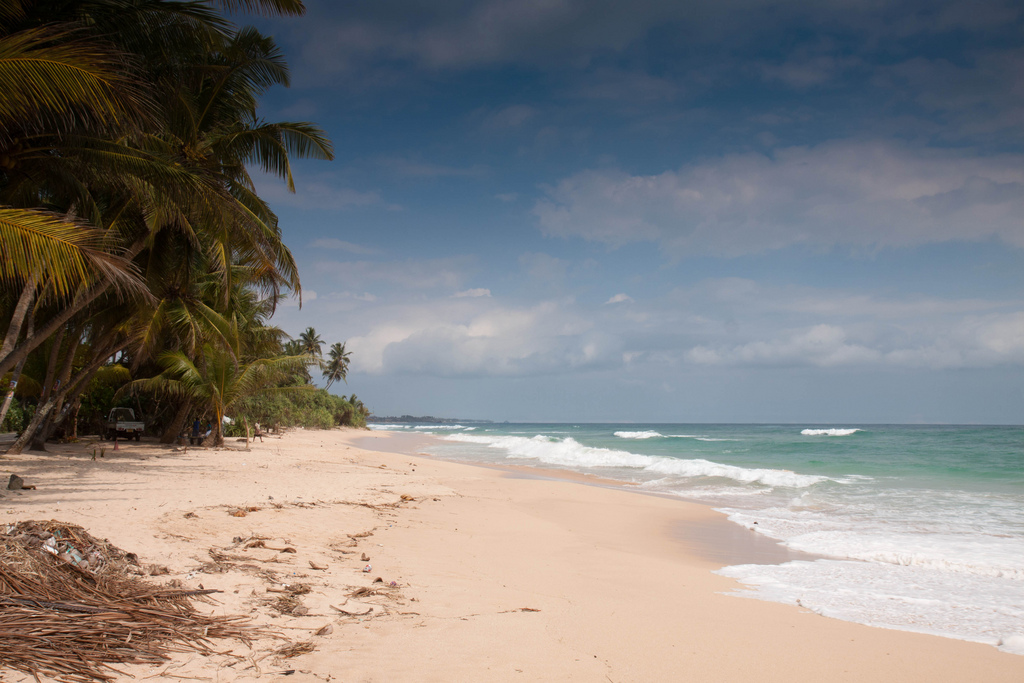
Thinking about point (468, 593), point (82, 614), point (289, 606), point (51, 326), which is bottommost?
point (468, 593)

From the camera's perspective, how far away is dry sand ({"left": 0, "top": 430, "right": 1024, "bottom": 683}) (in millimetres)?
3477

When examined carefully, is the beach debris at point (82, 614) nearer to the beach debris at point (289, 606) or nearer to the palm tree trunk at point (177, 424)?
the beach debris at point (289, 606)

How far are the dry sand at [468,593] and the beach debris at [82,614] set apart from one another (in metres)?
0.13

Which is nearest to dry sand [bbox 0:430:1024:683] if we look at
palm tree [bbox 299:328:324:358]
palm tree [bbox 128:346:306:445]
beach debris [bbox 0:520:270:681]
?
beach debris [bbox 0:520:270:681]

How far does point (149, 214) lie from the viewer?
34.0 ft

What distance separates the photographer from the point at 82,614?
313cm

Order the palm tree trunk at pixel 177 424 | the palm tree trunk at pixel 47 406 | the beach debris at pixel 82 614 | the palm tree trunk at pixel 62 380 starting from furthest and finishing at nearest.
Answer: the palm tree trunk at pixel 177 424
the palm tree trunk at pixel 62 380
the palm tree trunk at pixel 47 406
the beach debris at pixel 82 614

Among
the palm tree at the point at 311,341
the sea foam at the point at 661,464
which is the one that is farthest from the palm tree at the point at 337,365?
the sea foam at the point at 661,464

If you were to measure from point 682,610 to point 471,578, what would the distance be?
1.94 meters

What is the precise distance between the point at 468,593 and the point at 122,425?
18.8 metres

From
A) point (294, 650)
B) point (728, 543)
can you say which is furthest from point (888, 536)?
point (294, 650)

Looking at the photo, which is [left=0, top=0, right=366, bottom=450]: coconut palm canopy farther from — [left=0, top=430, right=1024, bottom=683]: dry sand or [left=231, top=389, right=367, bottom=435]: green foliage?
[left=231, top=389, right=367, bottom=435]: green foliage

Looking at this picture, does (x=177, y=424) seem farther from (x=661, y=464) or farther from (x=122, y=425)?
(x=661, y=464)

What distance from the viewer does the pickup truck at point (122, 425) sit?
18.6 m
